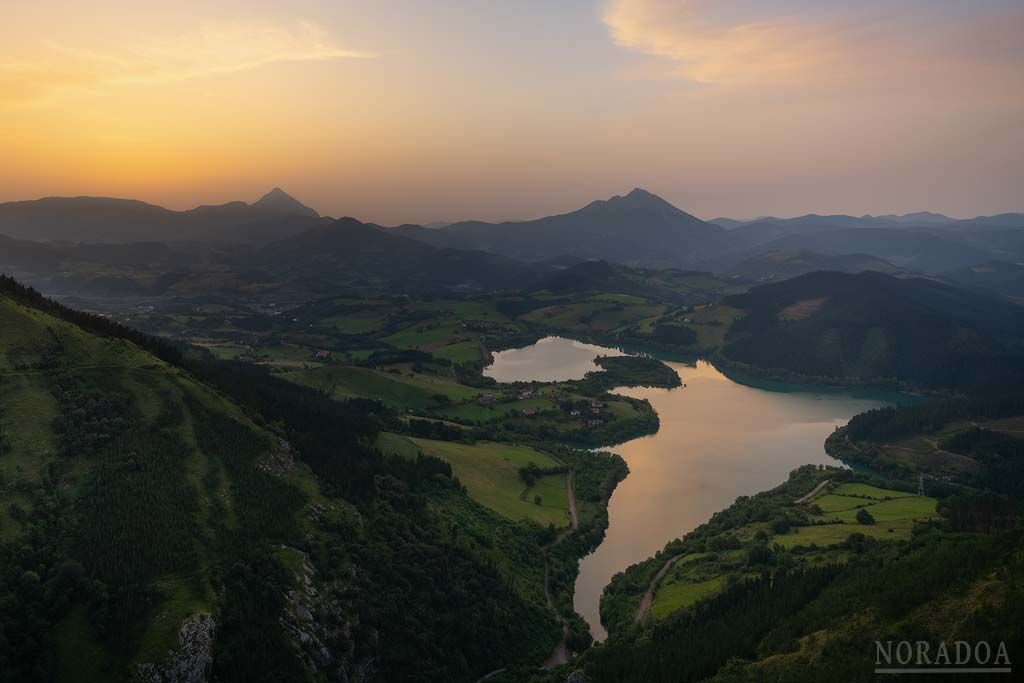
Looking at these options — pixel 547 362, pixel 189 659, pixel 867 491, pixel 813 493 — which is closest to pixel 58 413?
pixel 189 659

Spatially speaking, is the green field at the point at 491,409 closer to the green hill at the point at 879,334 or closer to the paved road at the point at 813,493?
the paved road at the point at 813,493

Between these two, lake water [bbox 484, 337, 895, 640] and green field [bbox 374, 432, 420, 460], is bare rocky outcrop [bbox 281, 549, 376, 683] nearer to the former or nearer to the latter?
lake water [bbox 484, 337, 895, 640]

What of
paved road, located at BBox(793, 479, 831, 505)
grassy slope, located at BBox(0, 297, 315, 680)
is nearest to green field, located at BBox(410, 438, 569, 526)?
grassy slope, located at BBox(0, 297, 315, 680)

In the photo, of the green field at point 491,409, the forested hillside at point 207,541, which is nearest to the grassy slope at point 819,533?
the forested hillside at point 207,541

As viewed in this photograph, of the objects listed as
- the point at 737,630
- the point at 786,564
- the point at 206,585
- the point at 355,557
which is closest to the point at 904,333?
the point at 786,564

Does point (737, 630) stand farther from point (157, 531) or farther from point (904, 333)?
point (904, 333)

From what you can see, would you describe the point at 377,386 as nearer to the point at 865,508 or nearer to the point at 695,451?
the point at 695,451
